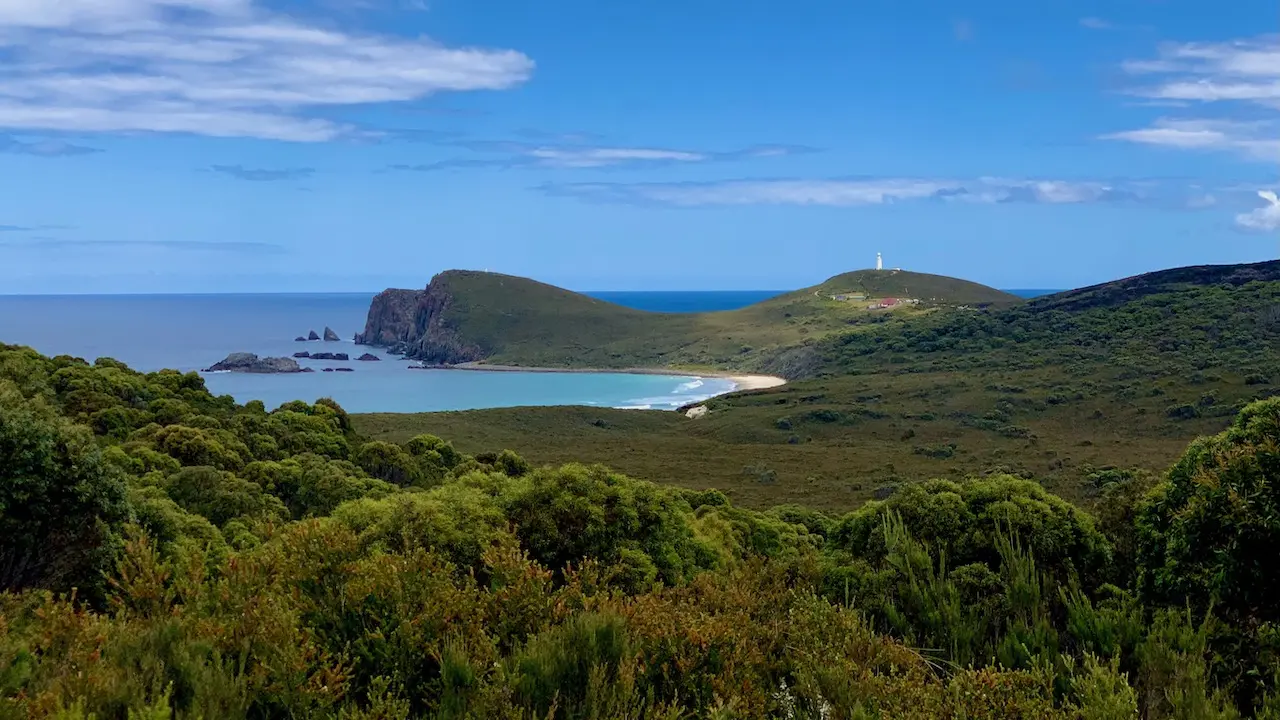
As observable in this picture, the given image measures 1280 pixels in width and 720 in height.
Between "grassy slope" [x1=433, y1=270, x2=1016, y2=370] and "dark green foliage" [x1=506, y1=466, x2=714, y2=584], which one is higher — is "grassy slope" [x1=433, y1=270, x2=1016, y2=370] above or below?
above

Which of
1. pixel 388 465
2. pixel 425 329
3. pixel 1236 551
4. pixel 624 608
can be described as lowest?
pixel 388 465

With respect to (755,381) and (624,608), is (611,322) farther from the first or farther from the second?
(624,608)

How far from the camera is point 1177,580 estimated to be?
9.01 m

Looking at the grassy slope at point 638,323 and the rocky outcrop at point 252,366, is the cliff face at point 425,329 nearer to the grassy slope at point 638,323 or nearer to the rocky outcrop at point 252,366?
the grassy slope at point 638,323

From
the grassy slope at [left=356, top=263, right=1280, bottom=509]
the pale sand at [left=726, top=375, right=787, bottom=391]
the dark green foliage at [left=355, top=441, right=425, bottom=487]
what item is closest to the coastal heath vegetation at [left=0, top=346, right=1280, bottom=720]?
the dark green foliage at [left=355, top=441, right=425, bottom=487]

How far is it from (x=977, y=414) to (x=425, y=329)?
430ft

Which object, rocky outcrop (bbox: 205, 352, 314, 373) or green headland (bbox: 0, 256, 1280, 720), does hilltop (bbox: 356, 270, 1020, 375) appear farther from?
green headland (bbox: 0, 256, 1280, 720)

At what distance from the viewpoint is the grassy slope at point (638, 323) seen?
153 metres

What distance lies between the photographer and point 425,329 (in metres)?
181

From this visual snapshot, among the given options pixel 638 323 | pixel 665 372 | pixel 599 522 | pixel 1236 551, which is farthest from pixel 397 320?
pixel 1236 551

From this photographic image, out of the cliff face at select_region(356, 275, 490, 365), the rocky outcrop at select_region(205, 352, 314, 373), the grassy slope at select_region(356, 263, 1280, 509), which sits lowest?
the grassy slope at select_region(356, 263, 1280, 509)

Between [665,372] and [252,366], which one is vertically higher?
[252,366]

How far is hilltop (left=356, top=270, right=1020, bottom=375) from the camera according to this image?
154 m

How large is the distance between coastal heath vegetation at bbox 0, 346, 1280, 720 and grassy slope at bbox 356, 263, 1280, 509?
29751mm
